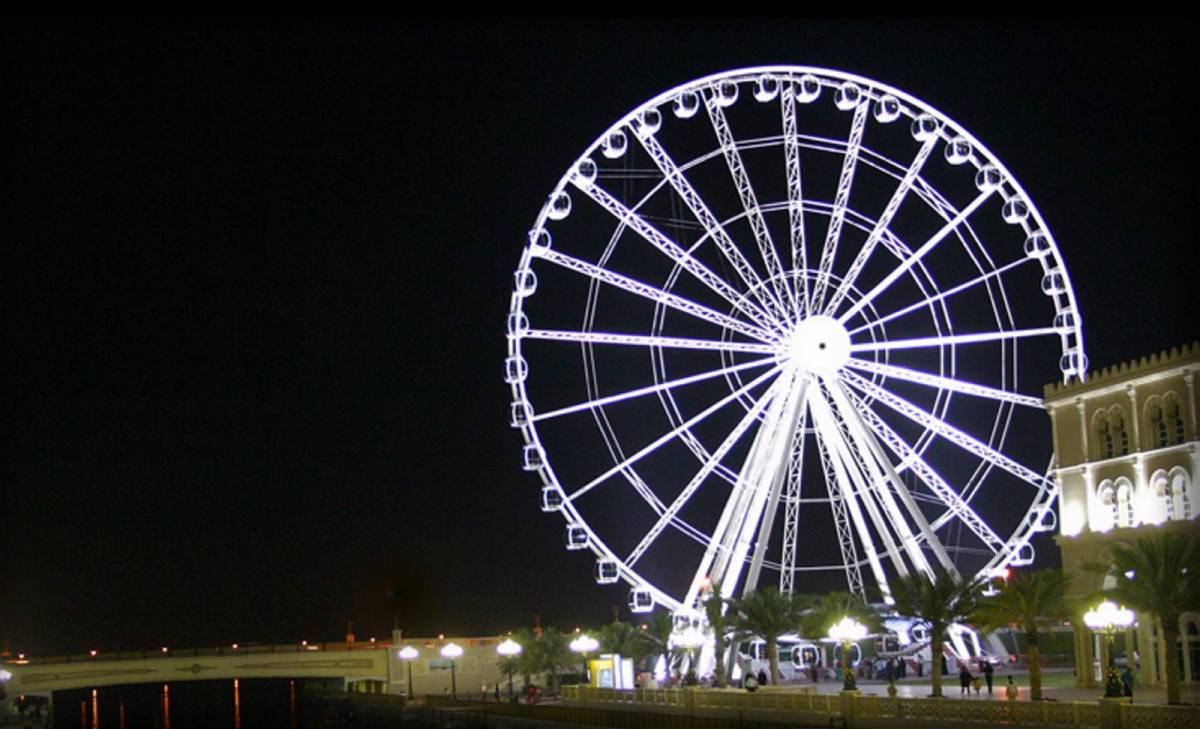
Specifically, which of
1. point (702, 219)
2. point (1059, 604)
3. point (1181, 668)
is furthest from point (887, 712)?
point (702, 219)

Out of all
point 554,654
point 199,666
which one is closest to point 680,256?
point 554,654

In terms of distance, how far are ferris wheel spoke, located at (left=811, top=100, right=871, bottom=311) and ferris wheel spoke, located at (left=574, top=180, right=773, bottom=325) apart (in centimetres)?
169

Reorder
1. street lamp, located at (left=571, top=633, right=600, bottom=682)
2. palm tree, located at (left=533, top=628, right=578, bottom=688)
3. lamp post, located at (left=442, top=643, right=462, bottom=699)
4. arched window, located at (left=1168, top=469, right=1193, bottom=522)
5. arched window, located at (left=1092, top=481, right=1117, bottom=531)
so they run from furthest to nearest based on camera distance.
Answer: lamp post, located at (left=442, top=643, right=462, bottom=699), palm tree, located at (left=533, top=628, right=578, bottom=688), street lamp, located at (left=571, top=633, right=600, bottom=682), arched window, located at (left=1092, top=481, right=1117, bottom=531), arched window, located at (left=1168, top=469, right=1193, bottom=522)

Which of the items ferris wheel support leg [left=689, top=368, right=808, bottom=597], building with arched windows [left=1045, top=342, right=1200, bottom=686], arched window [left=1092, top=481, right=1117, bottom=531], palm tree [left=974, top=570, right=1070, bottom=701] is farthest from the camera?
ferris wheel support leg [left=689, top=368, right=808, bottom=597]

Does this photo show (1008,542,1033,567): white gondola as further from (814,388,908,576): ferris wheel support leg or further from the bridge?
the bridge

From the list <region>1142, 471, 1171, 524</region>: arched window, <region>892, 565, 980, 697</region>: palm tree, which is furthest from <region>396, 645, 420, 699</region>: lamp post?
<region>1142, 471, 1171, 524</region>: arched window

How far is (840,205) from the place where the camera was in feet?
150

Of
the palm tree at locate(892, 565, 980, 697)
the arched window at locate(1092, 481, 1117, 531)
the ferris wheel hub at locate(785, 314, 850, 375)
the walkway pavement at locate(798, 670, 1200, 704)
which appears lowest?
the walkway pavement at locate(798, 670, 1200, 704)

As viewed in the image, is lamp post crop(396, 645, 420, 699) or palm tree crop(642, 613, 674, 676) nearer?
palm tree crop(642, 613, 674, 676)

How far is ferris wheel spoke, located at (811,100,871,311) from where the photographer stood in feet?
147

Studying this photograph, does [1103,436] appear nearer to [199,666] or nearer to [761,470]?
[761,470]

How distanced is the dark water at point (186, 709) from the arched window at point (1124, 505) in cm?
3902

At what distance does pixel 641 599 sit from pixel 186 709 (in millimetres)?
70588

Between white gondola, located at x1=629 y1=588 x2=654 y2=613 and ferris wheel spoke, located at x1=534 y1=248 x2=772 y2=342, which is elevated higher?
ferris wheel spoke, located at x1=534 y1=248 x2=772 y2=342
